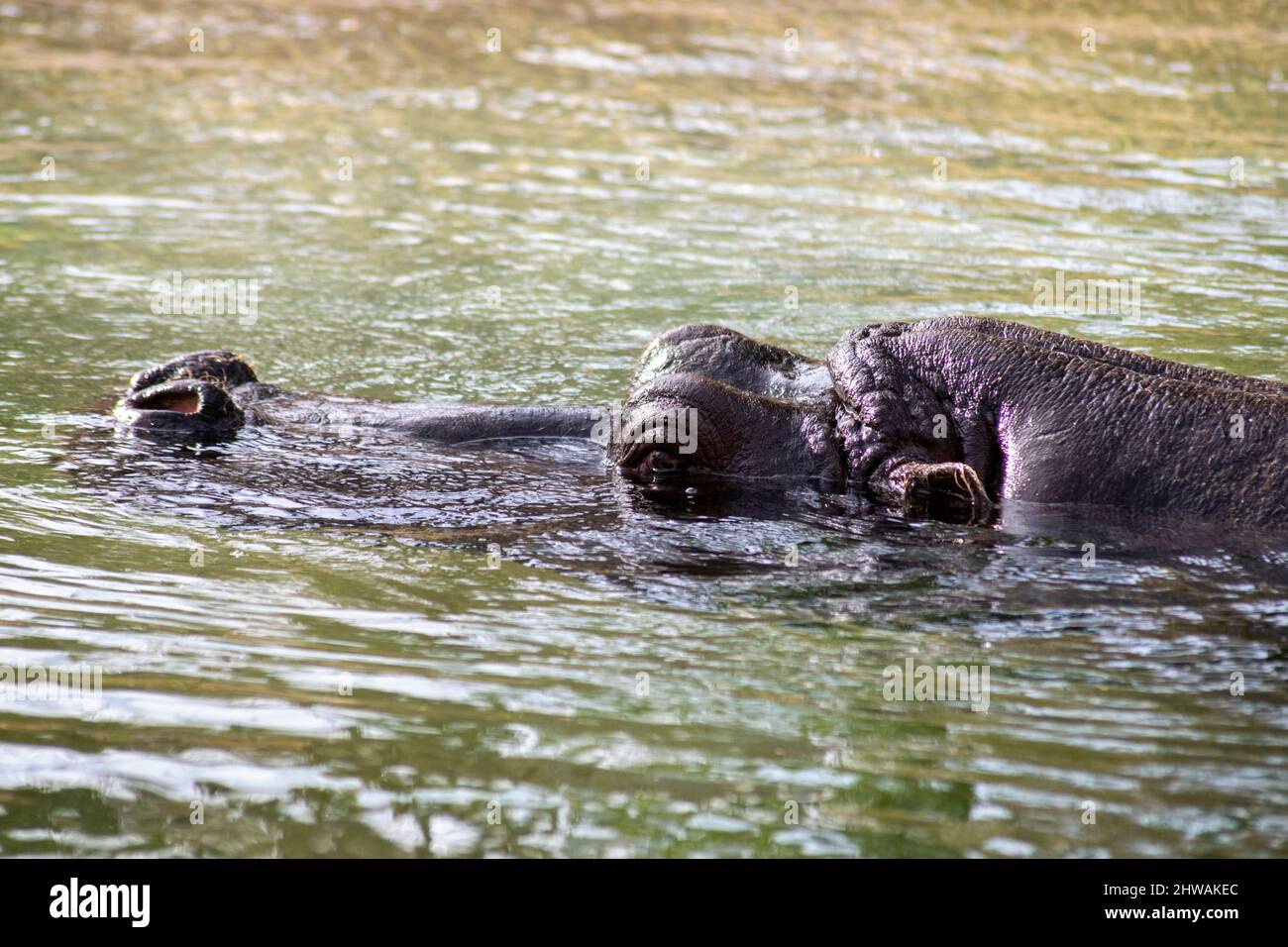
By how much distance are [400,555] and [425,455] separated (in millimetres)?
838

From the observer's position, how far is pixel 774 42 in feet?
63.6

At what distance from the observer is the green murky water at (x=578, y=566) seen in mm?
3916

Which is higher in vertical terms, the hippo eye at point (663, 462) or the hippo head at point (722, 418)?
the hippo head at point (722, 418)

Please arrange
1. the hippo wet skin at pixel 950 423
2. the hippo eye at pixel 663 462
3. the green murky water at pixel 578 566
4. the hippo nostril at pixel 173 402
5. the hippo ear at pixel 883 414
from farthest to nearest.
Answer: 1. the hippo nostril at pixel 173 402
2. the hippo eye at pixel 663 462
3. the hippo ear at pixel 883 414
4. the hippo wet skin at pixel 950 423
5. the green murky water at pixel 578 566

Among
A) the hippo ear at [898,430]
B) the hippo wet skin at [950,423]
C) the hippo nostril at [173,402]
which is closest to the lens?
the hippo wet skin at [950,423]

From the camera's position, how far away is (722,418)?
5.80 meters

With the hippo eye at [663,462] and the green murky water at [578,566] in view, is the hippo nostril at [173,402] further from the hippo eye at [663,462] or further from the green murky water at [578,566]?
the hippo eye at [663,462]

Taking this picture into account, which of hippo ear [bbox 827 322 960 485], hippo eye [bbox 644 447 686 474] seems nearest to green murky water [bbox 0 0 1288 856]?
hippo eye [bbox 644 447 686 474]

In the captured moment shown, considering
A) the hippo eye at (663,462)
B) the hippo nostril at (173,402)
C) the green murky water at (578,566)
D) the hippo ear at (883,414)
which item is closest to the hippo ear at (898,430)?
the hippo ear at (883,414)

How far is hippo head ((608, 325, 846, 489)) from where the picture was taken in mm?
5785

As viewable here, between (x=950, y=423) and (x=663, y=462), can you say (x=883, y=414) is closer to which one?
(x=950, y=423)

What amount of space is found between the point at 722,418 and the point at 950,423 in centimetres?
81

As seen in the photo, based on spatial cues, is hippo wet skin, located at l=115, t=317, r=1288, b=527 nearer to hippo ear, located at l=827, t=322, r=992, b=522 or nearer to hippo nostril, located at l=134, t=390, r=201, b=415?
hippo ear, located at l=827, t=322, r=992, b=522

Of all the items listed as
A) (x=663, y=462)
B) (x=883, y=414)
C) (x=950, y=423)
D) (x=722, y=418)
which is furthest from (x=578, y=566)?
(x=950, y=423)
